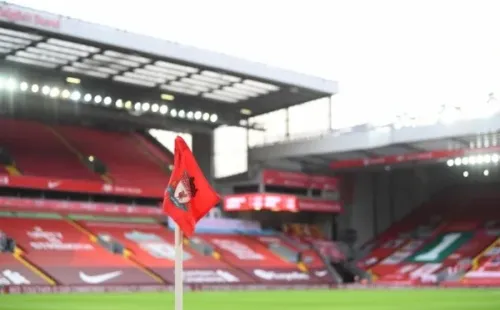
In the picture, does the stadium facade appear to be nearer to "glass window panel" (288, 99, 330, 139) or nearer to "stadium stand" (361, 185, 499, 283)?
"stadium stand" (361, 185, 499, 283)

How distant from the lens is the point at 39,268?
104ft

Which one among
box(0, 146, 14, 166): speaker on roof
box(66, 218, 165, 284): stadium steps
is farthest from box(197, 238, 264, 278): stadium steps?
box(0, 146, 14, 166): speaker on roof

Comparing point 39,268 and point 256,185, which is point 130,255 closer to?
point 39,268

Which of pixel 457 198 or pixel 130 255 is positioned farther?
pixel 457 198

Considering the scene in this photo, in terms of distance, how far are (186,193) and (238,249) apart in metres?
35.6

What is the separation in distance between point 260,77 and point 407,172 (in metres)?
19.5

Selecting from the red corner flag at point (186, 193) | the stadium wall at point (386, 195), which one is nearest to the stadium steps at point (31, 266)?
the stadium wall at point (386, 195)

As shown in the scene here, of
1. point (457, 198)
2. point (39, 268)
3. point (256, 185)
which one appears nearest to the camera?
point (39, 268)

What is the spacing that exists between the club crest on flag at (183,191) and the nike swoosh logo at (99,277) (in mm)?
26693

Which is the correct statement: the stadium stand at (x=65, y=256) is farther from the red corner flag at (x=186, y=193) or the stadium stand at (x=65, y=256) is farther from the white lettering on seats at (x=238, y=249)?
the red corner flag at (x=186, y=193)

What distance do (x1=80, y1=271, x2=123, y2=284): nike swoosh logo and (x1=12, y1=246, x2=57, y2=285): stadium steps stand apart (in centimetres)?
175

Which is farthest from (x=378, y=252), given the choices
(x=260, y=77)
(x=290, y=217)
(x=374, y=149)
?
(x=260, y=77)

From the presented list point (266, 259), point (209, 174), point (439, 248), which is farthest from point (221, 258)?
point (439, 248)

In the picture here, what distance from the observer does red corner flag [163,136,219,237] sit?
6930 millimetres
